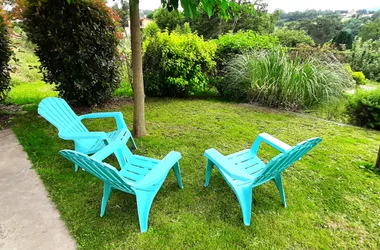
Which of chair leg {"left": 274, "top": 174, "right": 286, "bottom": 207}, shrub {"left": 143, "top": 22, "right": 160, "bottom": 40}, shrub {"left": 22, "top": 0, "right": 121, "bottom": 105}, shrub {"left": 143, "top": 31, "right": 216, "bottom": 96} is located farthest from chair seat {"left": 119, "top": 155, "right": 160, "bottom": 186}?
shrub {"left": 143, "top": 22, "right": 160, "bottom": 40}

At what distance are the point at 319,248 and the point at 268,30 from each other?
2489 centimetres

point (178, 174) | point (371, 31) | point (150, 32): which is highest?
point (371, 31)

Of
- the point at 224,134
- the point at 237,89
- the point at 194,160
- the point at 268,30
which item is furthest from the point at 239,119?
the point at 268,30

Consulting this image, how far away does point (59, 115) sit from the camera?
2.82 m

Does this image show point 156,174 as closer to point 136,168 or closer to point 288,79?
point 136,168

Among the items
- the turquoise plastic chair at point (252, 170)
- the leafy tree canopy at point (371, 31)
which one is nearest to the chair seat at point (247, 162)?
the turquoise plastic chair at point (252, 170)

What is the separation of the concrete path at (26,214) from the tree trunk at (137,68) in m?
1.45

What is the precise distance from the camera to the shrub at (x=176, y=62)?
216 inches

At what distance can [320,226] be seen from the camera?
6.41 ft

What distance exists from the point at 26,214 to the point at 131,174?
911 mm

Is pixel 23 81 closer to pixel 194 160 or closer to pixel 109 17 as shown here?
pixel 109 17

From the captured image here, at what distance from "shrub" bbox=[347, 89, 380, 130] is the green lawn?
61 cm

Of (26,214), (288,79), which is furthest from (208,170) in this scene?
(288,79)

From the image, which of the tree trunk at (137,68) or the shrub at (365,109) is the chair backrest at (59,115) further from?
the shrub at (365,109)
